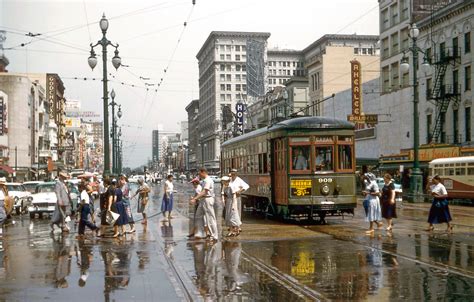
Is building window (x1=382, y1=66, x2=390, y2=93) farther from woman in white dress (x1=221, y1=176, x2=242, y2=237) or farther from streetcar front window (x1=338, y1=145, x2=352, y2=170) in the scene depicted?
woman in white dress (x1=221, y1=176, x2=242, y2=237)

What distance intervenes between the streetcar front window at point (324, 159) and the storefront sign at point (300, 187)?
0.63 meters

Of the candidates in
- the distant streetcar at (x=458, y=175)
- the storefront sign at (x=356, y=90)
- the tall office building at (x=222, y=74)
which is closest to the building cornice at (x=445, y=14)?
the storefront sign at (x=356, y=90)

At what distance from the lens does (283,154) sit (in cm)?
2145

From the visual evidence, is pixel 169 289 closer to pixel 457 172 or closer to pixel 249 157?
pixel 249 157

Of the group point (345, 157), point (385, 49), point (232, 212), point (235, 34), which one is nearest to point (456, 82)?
point (385, 49)

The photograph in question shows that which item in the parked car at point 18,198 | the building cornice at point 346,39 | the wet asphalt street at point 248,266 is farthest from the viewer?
the building cornice at point 346,39

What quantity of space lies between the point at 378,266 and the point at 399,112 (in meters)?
46.9

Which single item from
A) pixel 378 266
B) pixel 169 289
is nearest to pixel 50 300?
pixel 169 289

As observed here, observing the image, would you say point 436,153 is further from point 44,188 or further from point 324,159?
point 44,188

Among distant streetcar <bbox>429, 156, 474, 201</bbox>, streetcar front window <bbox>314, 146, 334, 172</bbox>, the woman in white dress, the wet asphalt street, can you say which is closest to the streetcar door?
streetcar front window <bbox>314, 146, 334, 172</bbox>

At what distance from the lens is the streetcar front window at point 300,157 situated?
68.9ft

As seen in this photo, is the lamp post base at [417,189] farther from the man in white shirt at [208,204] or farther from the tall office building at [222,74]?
the tall office building at [222,74]

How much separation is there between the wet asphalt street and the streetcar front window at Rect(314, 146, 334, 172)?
2.18 meters

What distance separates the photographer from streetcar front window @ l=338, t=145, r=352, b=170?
21.1m
